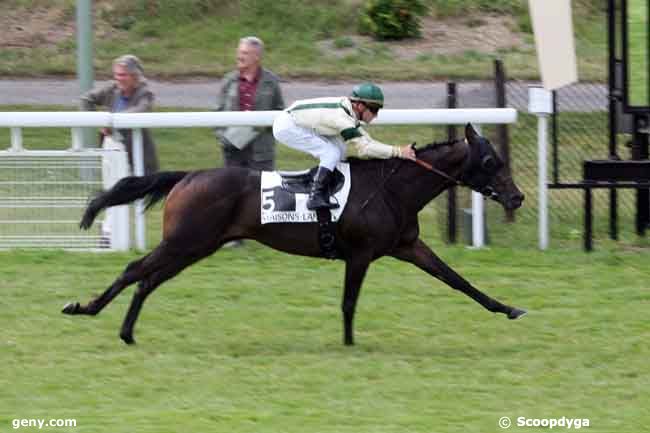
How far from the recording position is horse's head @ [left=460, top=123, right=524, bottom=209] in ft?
27.6

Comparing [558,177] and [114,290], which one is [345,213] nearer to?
[114,290]

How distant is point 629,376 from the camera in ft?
24.8

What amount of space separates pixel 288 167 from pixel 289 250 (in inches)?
150

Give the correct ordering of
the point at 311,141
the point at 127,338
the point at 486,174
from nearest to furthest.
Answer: the point at 127,338
the point at 311,141
the point at 486,174

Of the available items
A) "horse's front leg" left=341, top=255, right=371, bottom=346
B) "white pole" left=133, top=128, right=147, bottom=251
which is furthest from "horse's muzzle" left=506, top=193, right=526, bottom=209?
"white pole" left=133, top=128, right=147, bottom=251

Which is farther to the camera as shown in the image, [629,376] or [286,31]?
[286,31]

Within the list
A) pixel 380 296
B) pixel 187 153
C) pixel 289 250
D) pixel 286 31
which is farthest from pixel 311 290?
pixel 286 31

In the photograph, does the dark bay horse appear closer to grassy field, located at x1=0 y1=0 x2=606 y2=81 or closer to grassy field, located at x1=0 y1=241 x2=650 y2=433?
grassy field, located at x1=0 y1=241 x2=650 y2=433

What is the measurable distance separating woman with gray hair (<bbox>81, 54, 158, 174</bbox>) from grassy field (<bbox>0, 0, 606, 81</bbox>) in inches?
342

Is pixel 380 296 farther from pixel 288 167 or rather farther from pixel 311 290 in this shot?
pixel 288 167

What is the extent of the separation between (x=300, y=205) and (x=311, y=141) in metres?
0.41

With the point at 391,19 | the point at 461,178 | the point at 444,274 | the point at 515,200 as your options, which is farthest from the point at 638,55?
the point at 391,19

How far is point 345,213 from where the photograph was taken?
822cm

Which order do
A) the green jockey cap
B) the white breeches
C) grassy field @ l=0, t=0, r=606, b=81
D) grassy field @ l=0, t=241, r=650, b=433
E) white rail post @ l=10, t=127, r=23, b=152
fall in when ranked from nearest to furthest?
1. grassy field @ l=0, t=241, r=650, b=433
2. the green jockey cap
3. the white breeches
4. white rail post @ l=10, t=127, r=23, b=152
5. grassy field @ l=0, t=0, r=606, b=81
